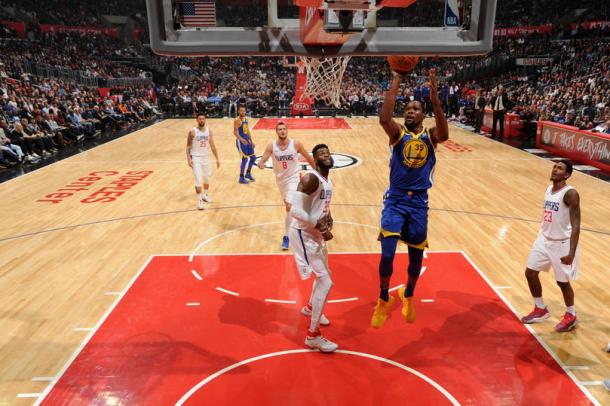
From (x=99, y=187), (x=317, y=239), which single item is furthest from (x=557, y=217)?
(x=99, y=187)

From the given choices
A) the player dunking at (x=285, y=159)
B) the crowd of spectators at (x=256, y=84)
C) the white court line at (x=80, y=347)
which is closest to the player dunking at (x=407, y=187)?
the player dunking at (x=285, y=159)

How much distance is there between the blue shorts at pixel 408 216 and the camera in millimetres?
4164

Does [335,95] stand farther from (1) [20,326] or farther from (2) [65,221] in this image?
(1) [20,326]

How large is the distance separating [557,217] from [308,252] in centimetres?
238

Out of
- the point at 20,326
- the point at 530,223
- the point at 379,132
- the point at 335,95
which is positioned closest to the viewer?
the point at 20,326

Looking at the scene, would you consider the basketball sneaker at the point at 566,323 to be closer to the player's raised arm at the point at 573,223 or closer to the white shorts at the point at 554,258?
the white shorts at the point at 554,258

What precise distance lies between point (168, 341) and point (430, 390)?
2.43 meters

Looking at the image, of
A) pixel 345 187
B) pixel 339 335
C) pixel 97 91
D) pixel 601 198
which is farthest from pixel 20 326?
pixel 97 91

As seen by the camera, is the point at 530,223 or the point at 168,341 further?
the point at 530,223

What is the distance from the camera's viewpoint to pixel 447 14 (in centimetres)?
384

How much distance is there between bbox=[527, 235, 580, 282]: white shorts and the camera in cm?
452

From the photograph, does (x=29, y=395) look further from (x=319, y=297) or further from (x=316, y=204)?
(x=316, y=204)

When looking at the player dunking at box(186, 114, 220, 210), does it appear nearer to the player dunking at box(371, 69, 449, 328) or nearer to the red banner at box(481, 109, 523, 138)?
the player dunking at box(371, 69, 449, 328)

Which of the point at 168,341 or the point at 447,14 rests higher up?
the point at 447,14
